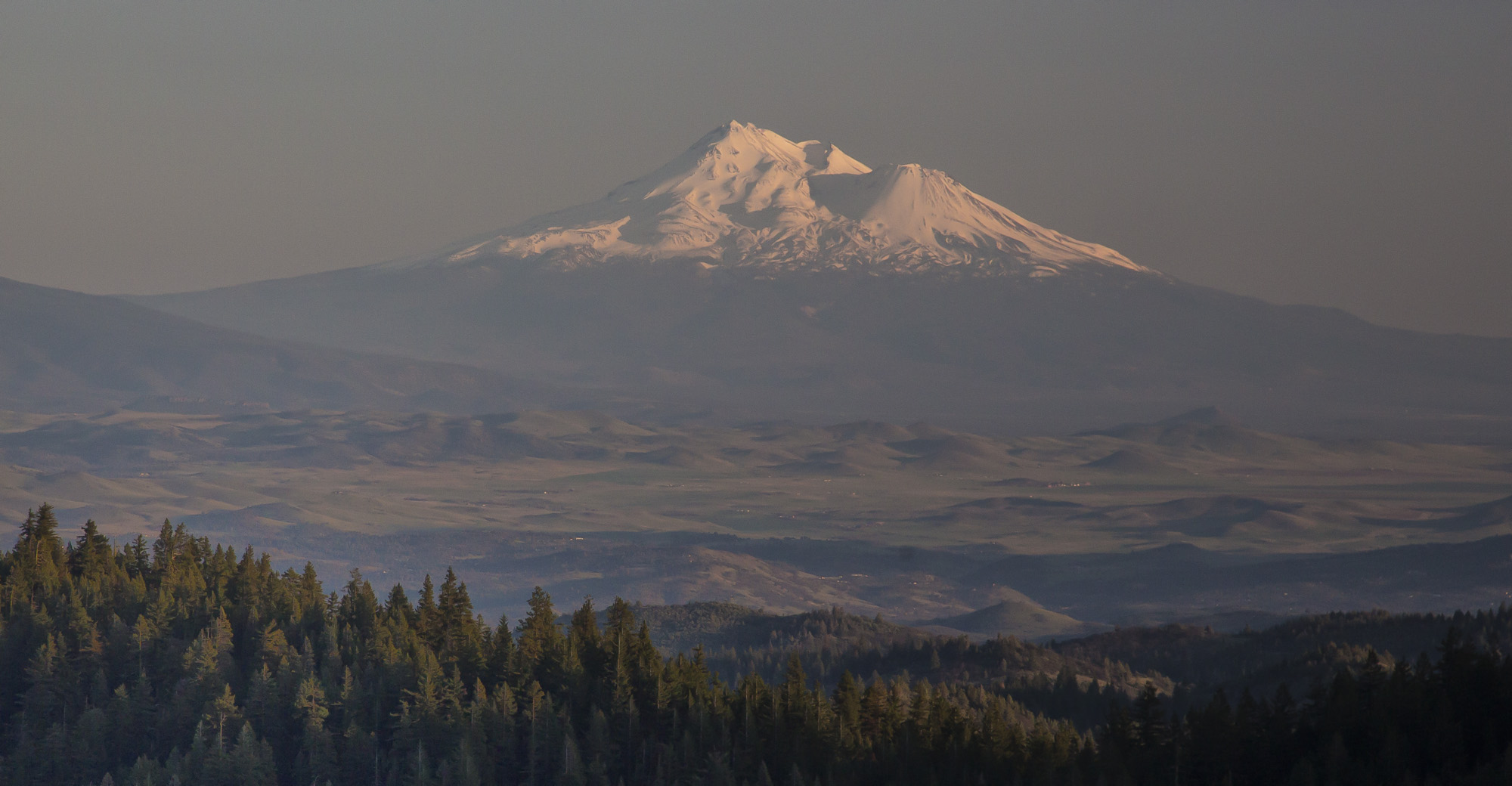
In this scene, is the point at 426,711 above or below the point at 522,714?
above

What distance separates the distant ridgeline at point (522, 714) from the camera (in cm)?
8519

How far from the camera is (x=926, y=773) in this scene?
3501 inches

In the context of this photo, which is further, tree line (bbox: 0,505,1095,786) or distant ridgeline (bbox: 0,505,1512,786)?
tree line (bbox: 0,505,1095,786)

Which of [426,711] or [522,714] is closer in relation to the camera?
[426,711]

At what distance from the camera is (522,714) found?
320ft

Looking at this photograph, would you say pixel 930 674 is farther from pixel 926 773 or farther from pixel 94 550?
pixel 926 773

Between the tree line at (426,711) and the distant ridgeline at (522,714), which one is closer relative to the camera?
the distant ridgeline at (522,714)

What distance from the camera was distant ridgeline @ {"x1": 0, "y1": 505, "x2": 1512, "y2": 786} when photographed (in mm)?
85188

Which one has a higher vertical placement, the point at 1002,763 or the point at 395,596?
the point at 395,596

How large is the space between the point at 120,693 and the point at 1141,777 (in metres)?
48.7

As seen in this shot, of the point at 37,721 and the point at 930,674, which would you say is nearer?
the point at 37,721

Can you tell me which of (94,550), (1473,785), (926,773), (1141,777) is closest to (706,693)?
(926,773)

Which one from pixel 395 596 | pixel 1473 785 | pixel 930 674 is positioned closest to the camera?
pixel 1473 785

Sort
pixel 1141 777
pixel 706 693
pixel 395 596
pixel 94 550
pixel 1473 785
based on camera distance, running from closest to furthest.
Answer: pixel 1473 785
pixel 1141 777
pixel 706 693
pixel 395 596
pixel 94 550
